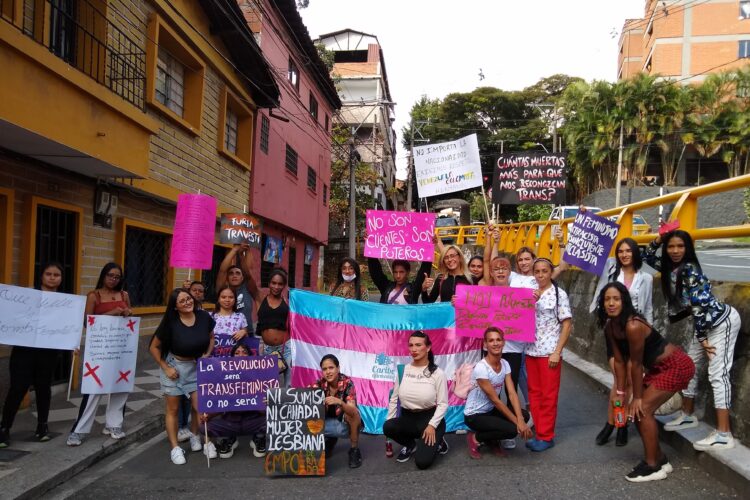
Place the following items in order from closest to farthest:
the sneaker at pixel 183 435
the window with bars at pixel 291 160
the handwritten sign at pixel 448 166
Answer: the sneaker at pixel 183 435, the handwritten sign at pixel 448 166, the window with bars at pixel 291 160

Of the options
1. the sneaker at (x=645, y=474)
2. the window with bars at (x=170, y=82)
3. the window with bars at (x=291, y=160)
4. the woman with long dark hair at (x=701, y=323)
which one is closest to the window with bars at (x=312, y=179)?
the window with bars at (x=291, y=160)

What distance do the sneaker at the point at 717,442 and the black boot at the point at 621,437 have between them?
2.26ft

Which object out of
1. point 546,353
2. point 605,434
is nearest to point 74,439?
point 546,353

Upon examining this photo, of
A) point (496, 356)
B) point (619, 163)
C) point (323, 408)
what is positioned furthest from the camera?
point (619, 163)

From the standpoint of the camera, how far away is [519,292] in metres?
5.61

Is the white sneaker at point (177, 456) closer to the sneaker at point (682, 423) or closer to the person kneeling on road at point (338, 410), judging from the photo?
the person kneeling on road at point (338, 410)

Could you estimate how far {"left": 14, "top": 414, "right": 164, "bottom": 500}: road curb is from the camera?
176 inches

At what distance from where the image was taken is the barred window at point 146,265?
998cm

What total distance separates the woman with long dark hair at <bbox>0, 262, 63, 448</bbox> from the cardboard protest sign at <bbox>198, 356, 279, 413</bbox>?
159cm

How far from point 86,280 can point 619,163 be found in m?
30.3

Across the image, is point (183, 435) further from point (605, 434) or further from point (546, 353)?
point (605, 434)

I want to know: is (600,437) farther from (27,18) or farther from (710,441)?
(27,18)

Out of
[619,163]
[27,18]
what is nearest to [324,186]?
[619,163]

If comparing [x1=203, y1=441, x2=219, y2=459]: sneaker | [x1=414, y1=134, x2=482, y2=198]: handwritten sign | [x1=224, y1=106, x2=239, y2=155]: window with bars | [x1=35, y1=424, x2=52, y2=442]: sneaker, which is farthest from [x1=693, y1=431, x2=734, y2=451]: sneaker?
[x1=224, y1=106, x2=239, y2=155]: window with bars
